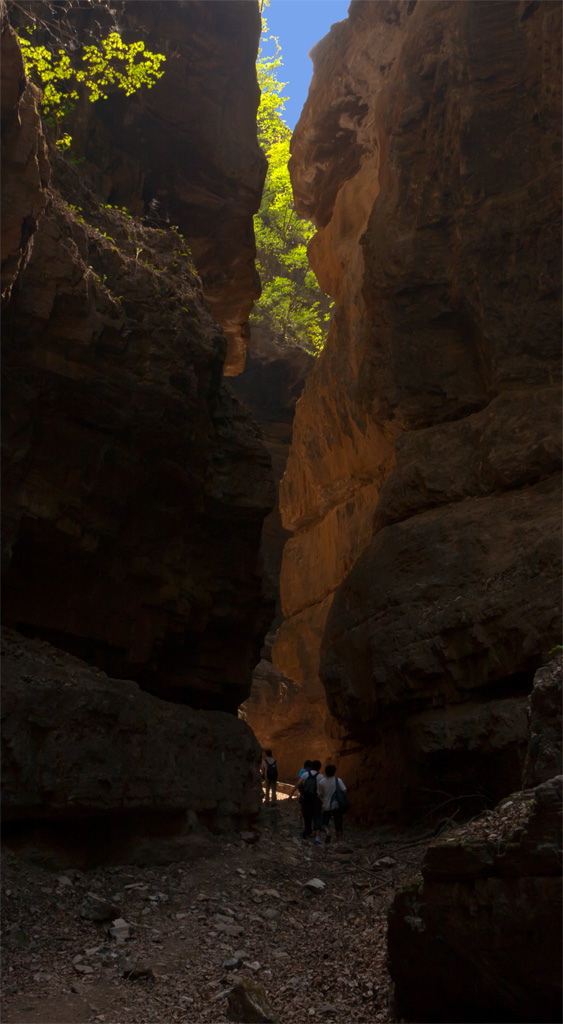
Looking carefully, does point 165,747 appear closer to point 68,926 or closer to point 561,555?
point 68,926

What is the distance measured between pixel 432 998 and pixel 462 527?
780 centimetres

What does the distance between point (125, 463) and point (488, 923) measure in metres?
6.67

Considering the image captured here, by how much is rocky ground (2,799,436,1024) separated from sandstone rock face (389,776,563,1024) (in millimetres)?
502

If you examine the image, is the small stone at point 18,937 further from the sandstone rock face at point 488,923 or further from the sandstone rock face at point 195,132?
the sandstone rock face at point 195,132

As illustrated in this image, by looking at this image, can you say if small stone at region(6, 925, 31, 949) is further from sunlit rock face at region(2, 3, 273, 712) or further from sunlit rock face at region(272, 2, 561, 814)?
sunlit rock face at region(272, 2, 561, 814)

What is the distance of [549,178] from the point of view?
12703 millimetres

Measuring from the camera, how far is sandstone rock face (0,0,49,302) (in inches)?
255

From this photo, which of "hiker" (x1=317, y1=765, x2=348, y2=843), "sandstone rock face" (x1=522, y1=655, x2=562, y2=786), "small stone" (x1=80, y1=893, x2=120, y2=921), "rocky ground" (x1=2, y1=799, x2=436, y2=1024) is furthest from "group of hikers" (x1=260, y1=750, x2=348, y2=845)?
"sandstone rock face" (x1=522, y1=655, x2=562, y2=786)

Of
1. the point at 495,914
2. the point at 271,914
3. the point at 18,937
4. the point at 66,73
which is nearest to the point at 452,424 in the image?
the point at 66,73

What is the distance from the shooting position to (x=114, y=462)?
938cm

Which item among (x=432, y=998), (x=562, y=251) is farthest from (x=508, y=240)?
(x=432, y=998)

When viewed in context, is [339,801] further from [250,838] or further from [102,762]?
[102,762]

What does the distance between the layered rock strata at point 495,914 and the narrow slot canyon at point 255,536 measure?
0.07 ft

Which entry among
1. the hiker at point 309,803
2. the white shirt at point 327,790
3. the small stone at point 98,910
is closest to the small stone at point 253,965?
the small stone at point 98,910
